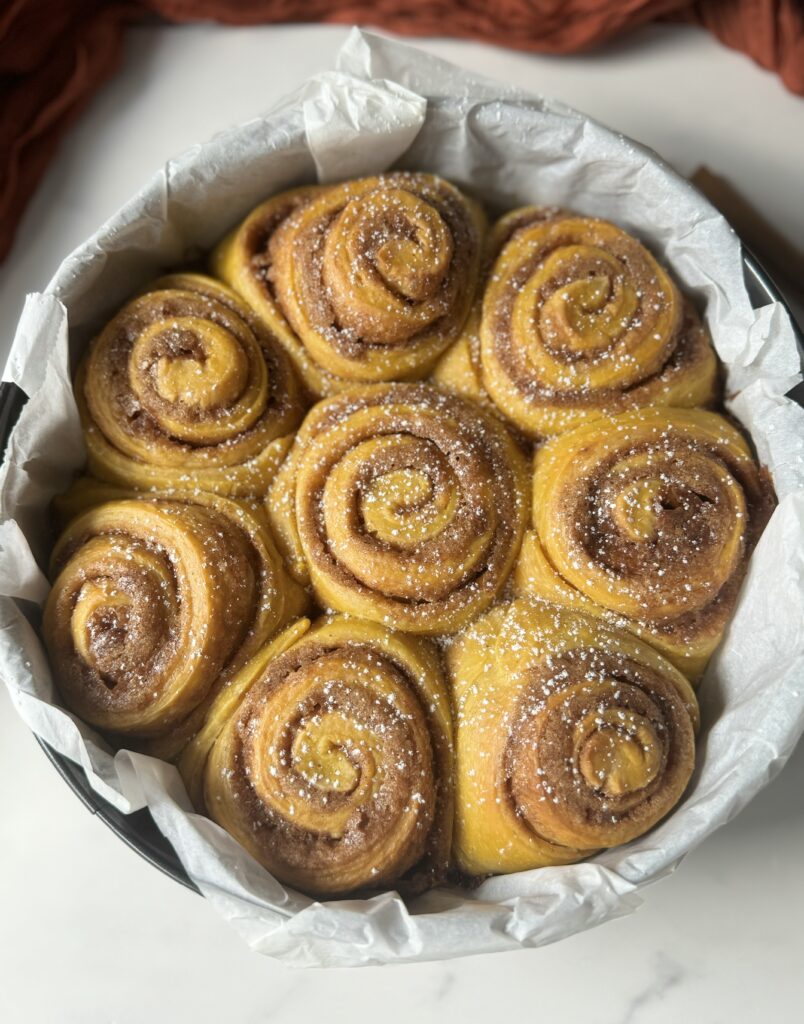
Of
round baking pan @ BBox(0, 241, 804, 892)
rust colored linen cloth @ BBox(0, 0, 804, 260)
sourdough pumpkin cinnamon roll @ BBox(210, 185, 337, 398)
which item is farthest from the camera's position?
rust colored linen cloth @ BBox(0, 0, 804, 260)

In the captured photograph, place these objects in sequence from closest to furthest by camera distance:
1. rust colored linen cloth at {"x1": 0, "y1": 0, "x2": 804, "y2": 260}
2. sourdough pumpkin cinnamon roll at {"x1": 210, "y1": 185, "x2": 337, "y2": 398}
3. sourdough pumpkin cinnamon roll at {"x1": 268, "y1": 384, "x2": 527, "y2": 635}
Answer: sourdough pumpkin cinnamon roll at {"x1": 268, "y1": 384, "x2": 527, "y2": 635}, sourdough pumpkin cinnamon roll at {"x1": 210, "y1": 185, "x2": 337, "y2": 398}, rust colored linen cloth at {"x1": 0, "y1": 0, "x2": 804, "y2": 260}

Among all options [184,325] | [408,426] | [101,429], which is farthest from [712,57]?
[101,429]

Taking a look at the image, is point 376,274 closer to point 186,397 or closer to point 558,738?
point 186,397

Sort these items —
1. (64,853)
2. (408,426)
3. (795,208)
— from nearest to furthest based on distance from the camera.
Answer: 1. (408,426)
2. (64,853)
3. (795,208)

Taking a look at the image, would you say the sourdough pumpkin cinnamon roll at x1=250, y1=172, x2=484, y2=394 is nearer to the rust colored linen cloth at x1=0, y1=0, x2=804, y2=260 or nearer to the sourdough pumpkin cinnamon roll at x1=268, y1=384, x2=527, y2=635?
the sourdough pumpkin cinnamon roll at x1=268, y1=384, x2=527, y2=635

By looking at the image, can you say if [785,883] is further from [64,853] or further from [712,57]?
[712,57]

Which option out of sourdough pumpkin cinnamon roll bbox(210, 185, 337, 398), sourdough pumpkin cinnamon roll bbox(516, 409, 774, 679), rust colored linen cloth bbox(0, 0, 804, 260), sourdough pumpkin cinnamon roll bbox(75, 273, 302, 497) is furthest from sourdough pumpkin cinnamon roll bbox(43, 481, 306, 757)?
rust colored linen cloth bbox(0, 0, 804, 260)
